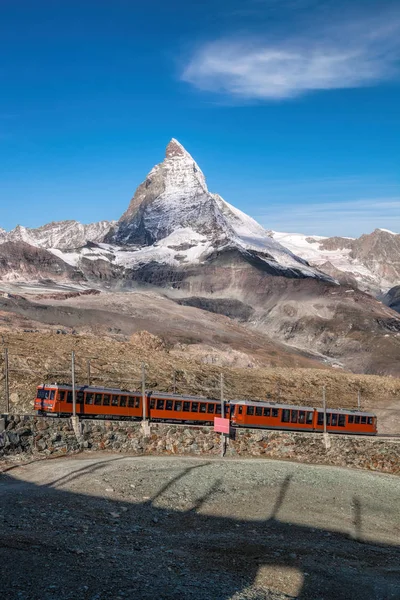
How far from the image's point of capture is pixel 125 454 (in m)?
45.1

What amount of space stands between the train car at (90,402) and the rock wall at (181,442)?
1979 mm

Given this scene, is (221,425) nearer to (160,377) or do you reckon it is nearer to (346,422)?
(346,422)

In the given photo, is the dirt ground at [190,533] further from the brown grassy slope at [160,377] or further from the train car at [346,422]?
the brown grassy slope at [160,377]

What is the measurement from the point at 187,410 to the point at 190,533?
83.0 ft

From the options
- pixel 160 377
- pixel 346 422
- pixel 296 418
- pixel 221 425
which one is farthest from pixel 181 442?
pixel 160 377

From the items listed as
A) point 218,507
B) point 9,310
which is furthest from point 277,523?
point 9,310

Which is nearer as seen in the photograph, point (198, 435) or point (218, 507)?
point (218, 507)

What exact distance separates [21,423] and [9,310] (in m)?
159

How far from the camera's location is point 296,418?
179 feet

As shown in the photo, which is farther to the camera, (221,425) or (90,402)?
(221,425)

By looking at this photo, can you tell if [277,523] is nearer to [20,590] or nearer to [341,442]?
[20,590]

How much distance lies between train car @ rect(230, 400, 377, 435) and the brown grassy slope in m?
14.1

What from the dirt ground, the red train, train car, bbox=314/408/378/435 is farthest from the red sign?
train car, bbox=314/408/378/435

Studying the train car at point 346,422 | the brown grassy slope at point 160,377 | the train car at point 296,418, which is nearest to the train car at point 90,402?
the brown grassy slope at point 160,377
